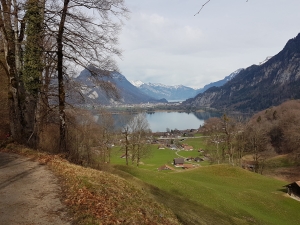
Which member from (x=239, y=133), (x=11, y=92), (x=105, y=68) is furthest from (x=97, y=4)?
(x=239, y=133)

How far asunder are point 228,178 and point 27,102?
1069 inches

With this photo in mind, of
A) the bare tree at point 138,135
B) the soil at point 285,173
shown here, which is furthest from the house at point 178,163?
the bare tree at point 138,135

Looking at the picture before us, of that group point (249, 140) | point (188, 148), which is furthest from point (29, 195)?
point (188, 148)

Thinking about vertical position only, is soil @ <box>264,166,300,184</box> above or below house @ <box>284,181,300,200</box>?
below

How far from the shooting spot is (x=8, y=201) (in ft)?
22.5

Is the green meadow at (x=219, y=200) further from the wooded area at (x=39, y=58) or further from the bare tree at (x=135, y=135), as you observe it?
the bare tree at (x=135, y=135)

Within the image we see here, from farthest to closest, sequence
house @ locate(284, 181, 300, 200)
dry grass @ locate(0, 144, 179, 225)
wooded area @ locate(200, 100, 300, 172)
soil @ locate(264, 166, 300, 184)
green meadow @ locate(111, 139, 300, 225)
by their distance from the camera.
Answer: wooded area @ locate(200, 100, 300, 172) → soil @ locate(264, 166, 300, 184) → house @ locate(284, 181, 300, 200) → green meadow @ locate(111, 139, 300, 225) → dry grass @ locate(0, 144, 179, 225)

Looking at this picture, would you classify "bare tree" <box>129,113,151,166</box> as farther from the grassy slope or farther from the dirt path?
the dirt path

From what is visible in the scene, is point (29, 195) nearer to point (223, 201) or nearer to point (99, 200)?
point (99, 200)

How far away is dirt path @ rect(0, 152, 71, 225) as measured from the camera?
6.14 m

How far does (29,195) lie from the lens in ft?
24.5

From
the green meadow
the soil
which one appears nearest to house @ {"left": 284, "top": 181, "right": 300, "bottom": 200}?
the green meadow

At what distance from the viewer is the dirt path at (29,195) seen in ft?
20.1

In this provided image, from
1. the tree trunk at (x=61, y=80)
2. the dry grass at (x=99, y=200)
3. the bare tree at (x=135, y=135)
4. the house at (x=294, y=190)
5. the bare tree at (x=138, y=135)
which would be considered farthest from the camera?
the bare tree at (x=138, y=135)
